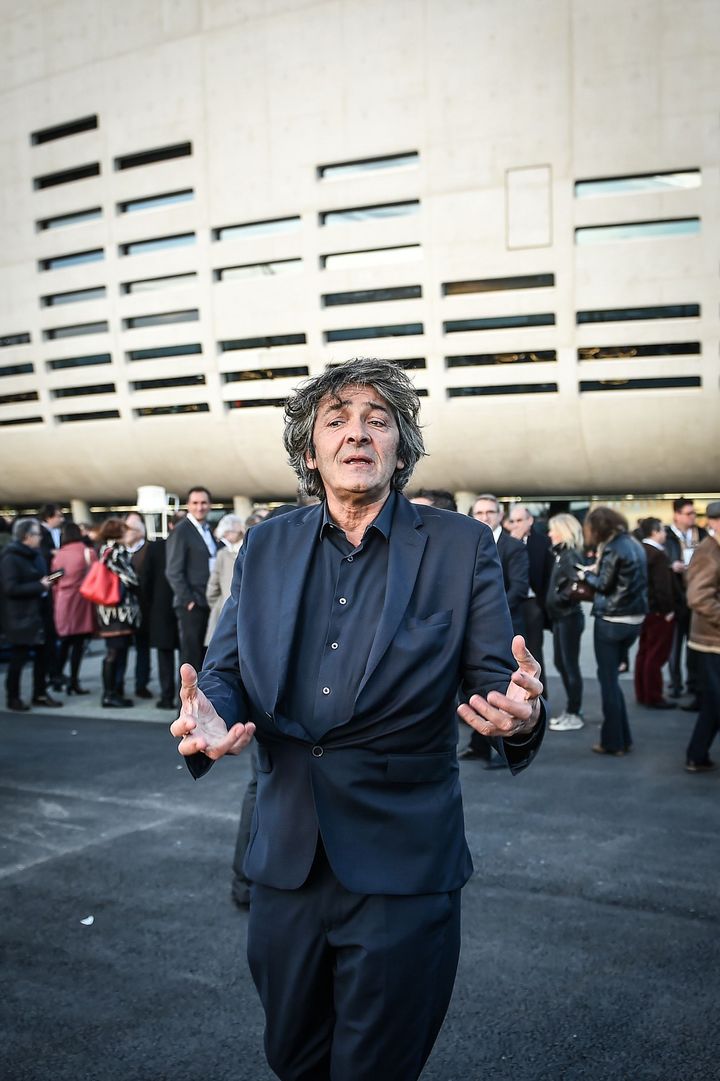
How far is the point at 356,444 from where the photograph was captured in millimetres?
2191

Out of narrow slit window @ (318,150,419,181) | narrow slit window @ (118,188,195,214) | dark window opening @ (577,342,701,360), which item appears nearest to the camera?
dark window opening @ (577,342,701,360)

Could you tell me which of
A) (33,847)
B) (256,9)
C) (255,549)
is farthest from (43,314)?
(255,549)

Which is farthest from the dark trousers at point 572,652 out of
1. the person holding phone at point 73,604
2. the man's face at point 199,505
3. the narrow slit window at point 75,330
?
the narrow slit window at point 75,330

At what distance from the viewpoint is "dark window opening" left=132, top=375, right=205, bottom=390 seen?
1543 inches

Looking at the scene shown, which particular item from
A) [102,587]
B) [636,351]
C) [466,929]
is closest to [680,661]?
[102,587]

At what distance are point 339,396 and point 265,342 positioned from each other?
36.0 m

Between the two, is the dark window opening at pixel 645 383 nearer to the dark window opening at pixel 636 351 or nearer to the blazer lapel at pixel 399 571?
the dark window opening at pixel 636 351

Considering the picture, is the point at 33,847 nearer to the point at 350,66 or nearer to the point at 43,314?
the point at 350,66

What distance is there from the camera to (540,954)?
3.74 metres

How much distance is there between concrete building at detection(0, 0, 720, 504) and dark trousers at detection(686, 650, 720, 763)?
2700 centimetres

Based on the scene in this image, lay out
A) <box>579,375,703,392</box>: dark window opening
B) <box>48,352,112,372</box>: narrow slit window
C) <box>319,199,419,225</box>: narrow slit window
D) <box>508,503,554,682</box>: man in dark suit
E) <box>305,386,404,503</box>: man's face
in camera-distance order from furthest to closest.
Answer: <box>48,352,112,372</box>: narrow slit window
<box>319,199,419,225</box>: narrow slit window
<box>579,375,703,392</box>: dark window opening
<box>508,503,554,682</box>: man in dark suit
<box>305,386,404,503</box>: man's face

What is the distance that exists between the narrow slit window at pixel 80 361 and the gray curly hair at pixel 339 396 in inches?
1598

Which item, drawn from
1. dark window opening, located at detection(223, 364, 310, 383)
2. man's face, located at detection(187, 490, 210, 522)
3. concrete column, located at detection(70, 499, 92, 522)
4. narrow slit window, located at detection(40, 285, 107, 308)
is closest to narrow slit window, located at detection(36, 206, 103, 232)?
narrow slit window, located at detection(40, 285, 107, 308)

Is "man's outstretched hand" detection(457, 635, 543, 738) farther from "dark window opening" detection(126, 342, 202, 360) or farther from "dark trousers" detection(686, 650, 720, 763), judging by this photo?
"dark window opening" detection(126, 342, 202, 360)
